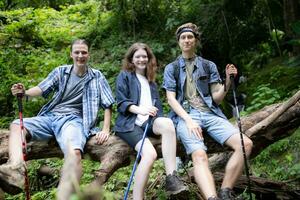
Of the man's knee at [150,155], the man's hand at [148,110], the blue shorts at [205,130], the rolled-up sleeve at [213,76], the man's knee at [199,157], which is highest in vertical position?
the rolled-up sleeve at [213,76]

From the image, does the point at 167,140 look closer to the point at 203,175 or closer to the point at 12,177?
the point at 203,175

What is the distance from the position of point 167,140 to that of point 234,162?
0.72 m

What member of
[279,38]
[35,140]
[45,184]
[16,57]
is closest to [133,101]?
[35,140]

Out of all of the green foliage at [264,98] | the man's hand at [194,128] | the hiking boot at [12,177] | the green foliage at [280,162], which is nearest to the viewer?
the hiking boot at [12,177]

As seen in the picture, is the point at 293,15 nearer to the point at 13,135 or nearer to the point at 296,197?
the point at 296,197

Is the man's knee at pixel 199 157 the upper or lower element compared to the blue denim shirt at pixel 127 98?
lower

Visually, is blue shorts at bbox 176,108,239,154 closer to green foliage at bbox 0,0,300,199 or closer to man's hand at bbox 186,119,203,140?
man's hand at bbox 186,119,203,140

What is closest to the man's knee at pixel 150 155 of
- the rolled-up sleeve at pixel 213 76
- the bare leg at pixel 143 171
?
the bare leg at pixel 143 171

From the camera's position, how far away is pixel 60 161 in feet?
23.0

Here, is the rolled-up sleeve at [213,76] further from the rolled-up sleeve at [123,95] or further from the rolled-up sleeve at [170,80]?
the rolled-up sleeve at [123,95]

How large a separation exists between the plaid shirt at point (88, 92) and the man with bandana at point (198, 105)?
721 mm

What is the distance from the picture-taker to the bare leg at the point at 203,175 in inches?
152

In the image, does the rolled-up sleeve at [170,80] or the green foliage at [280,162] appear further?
the green foliage at [280,162]

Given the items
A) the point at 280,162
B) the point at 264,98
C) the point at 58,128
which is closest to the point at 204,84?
the point at 58,128
